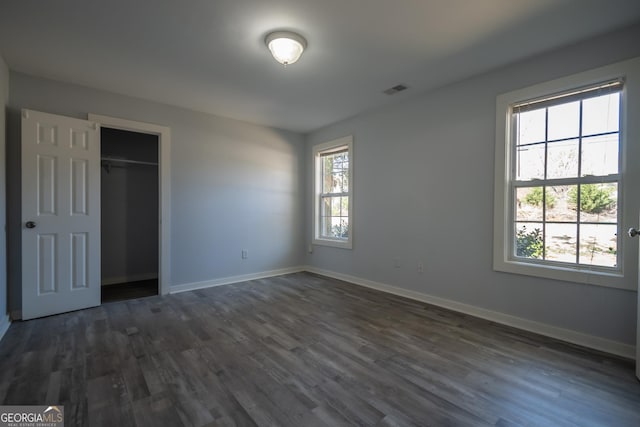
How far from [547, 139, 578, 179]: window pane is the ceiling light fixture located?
2.45m

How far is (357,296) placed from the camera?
12.6 feet

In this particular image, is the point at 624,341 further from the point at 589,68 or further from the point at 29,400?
the point at 29,400

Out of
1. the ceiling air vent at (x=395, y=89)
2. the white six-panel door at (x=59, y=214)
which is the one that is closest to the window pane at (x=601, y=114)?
the ceiling air vent at (x=395, y=89)

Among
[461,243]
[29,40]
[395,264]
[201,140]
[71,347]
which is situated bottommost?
[71,347]

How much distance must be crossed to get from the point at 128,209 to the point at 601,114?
600cm

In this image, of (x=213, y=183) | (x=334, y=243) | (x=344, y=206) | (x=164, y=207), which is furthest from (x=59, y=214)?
(x=344, y=206)

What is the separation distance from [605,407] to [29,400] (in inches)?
130

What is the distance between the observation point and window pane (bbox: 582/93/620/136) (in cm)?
239

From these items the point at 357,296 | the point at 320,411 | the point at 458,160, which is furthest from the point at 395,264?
the point at 320,411

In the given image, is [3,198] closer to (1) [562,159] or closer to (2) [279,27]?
(2) [279,27]

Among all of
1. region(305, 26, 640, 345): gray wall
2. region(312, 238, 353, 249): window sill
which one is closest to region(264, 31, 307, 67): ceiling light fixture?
region(305, 26, 640, 345): gray wall

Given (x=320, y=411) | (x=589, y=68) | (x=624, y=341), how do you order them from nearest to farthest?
(x=320, y=411) → (x=624, y=341) → (x=589, y=68)

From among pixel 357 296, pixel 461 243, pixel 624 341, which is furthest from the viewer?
pixel 357 296

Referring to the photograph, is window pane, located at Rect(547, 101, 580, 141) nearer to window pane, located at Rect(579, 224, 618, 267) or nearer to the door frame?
window pane, located at Rect(579, 224, 618, 267)
